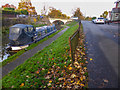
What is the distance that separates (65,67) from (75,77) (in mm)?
1117

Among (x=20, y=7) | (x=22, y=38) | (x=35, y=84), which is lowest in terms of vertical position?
(x=35, y=84)

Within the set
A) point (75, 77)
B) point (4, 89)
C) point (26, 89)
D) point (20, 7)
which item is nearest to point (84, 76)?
point (75, 77)

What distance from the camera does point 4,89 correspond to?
5.27m

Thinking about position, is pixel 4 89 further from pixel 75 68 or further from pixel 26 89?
pixel 75 68

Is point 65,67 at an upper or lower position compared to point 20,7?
lower

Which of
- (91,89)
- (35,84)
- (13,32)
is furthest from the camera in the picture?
(13,32)

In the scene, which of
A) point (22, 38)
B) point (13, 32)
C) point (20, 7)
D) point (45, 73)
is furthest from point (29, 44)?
point (20, 7)

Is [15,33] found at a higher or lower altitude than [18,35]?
higher

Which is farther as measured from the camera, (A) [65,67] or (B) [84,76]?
(A) [65,67]

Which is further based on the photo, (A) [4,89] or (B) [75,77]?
(A) [4,89]

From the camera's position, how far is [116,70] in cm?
498

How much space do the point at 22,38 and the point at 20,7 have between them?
159 ft

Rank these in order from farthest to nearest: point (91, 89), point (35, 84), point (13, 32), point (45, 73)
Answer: point (13, 32), point (45, 73), point (35, 84), point (91, 89)

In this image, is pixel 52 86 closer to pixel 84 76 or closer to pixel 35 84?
pixel 35 84
